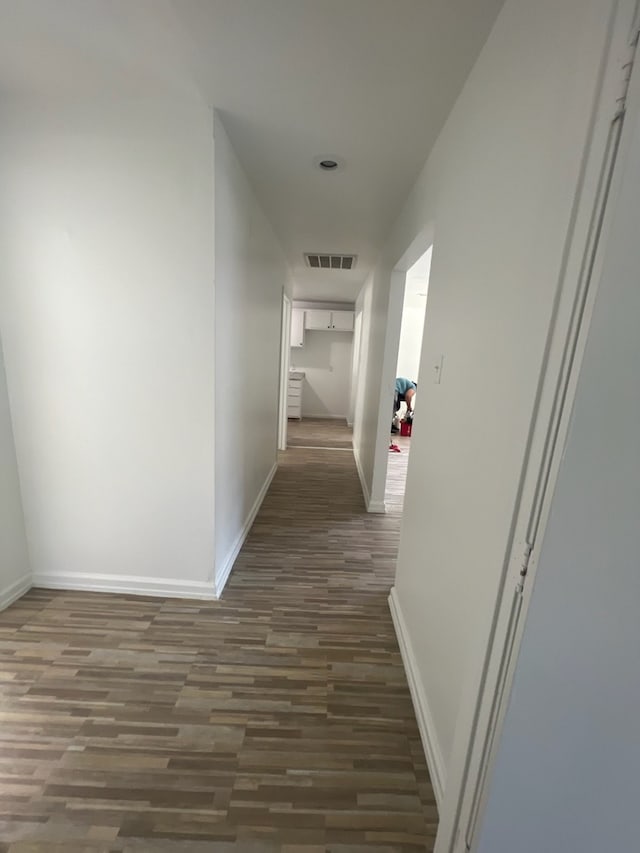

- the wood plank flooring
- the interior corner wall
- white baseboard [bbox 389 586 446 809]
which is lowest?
the wood plank flooring

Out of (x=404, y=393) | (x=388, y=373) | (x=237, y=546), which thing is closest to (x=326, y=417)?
(x=404, y=393)

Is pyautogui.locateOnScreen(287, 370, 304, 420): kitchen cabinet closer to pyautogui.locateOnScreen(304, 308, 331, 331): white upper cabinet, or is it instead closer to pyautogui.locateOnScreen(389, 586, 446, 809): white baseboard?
pyautogui.locateOnScreen(304, 308, 331, 331): white upper cabinet

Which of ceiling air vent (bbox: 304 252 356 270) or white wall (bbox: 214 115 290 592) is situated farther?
ceiling air vent (bbox: 304 252 356 270)

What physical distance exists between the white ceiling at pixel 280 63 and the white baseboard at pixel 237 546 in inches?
90.0

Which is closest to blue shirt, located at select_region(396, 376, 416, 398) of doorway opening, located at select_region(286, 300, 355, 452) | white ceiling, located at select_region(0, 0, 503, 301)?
doorway opening, located at select_region(286, 300, 355, 452)

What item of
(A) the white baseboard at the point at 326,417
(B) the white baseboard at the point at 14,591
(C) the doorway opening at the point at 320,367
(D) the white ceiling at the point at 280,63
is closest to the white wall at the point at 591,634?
(D) the white ceiling at the point at 280,63

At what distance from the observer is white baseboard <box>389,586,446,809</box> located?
1.18 meters

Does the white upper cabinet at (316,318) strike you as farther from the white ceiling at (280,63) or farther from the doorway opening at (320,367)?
the white ceiling at (280,63)

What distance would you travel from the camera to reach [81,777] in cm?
119

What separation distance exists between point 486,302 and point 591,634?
0.85m

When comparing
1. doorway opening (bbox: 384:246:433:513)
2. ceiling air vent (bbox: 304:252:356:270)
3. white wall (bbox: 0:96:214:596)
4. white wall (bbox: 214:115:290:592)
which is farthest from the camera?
doorway opening (bbox: 384:246:433:513)

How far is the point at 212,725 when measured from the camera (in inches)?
53.9

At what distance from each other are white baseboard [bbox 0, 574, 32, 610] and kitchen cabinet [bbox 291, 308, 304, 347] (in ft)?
19.7

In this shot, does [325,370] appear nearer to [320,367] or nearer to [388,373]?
[320,367]
